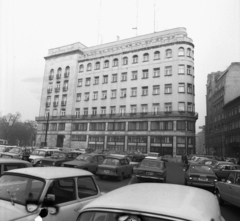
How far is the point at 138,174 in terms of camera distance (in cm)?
1184

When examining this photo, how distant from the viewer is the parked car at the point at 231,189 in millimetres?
6915

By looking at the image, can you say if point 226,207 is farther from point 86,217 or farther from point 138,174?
point 86,217

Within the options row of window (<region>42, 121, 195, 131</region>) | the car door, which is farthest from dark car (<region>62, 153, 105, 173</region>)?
row of window (<region>42, 121, 195, 131</region>)

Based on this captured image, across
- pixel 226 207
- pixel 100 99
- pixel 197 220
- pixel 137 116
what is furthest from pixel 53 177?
pixel 100 99

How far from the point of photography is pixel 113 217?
77.5 inches

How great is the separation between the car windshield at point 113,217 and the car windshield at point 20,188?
1.47 meters

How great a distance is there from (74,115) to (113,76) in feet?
48.5

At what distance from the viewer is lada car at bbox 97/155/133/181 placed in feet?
40.1

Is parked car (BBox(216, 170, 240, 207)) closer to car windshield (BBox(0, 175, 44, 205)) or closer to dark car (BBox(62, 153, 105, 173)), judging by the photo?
car windshield (BBox(0, 175, 44, 205))

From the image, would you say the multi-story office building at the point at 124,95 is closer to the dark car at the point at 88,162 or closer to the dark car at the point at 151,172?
the dark car at the point at 88,162

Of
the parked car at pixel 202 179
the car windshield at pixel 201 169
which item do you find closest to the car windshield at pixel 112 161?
the parked car at pixel 202 179

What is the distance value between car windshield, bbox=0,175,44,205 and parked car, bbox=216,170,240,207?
6.55 m

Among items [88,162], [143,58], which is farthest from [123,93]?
[88,162]

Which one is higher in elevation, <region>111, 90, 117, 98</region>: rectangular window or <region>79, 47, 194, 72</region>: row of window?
<region>79, 47, 194, 72</region>: row of window
